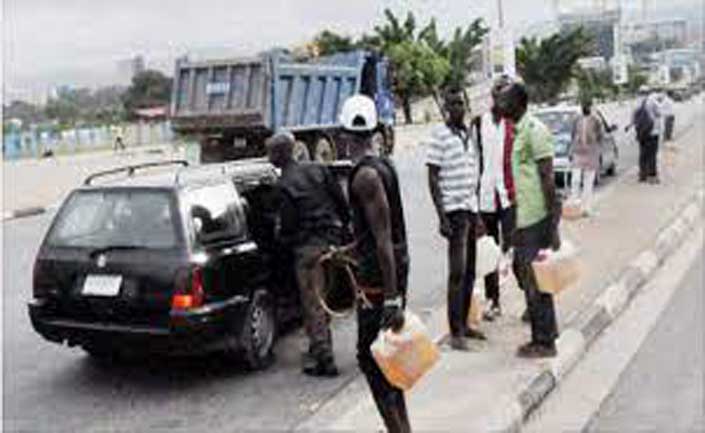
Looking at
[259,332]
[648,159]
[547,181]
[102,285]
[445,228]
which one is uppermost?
[547,181]

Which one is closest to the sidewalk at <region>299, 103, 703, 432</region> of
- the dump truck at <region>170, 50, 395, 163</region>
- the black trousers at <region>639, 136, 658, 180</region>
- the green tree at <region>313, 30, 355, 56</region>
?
the black trousers at <region>639, 136, 658, 180</region>

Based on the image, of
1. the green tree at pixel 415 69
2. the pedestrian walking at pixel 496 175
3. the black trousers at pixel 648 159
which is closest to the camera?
the pedestrian walking at pixel 496 175

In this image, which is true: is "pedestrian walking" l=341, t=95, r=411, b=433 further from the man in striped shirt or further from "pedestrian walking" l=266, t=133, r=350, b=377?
the man in striped shirt

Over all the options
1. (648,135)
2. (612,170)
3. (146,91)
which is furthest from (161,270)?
(146,91)

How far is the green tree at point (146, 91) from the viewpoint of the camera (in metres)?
97.0

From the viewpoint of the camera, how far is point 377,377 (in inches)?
209

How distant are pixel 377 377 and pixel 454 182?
8.19 feet

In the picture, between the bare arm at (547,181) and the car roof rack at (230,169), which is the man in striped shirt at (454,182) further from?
the car roof rack at (230,169)

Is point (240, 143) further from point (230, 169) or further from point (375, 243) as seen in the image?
point (375, 243)

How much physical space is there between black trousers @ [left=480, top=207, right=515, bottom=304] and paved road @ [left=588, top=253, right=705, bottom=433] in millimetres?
1285

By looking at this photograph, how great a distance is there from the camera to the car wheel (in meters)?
7.60

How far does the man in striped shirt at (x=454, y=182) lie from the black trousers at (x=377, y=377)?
2265 mm

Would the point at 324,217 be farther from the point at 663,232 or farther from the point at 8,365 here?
the point at 663,232

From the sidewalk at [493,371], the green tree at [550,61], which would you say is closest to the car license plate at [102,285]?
the sidewalk at [493,371]
